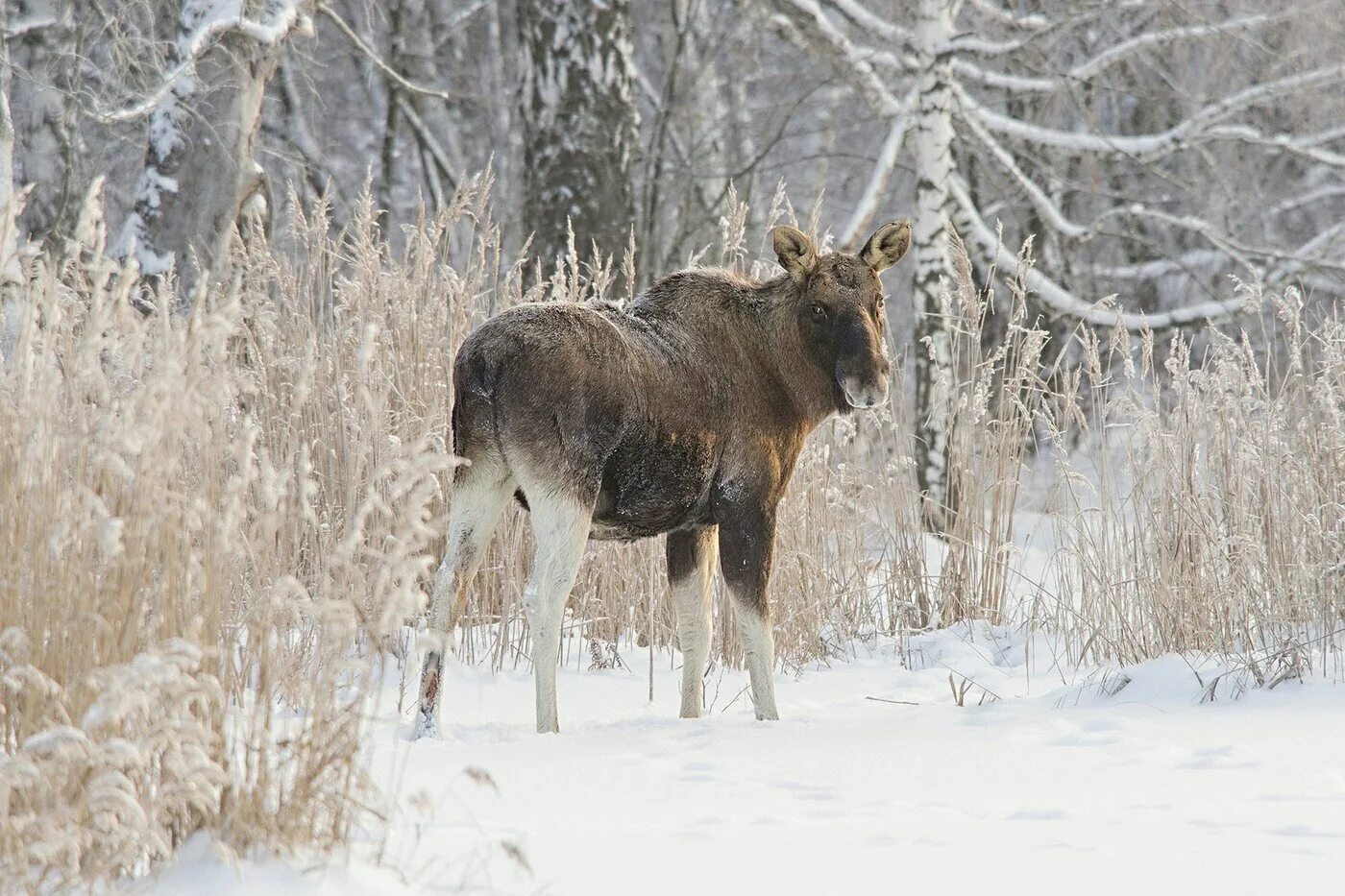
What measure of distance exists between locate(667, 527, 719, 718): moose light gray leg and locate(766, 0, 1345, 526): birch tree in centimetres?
253

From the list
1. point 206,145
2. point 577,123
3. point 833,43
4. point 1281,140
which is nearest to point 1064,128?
point 1281,140

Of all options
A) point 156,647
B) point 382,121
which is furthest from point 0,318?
point 382,121

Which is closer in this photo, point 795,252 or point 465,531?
point 465,531

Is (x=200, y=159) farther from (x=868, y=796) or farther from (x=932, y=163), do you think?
(x=868, y=796)

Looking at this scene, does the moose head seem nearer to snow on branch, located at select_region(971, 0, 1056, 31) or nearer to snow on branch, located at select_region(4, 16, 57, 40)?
snow on branch, located at select_region(971, 0, 1056, 31)

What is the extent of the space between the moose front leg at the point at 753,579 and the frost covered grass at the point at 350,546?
1.49 feet

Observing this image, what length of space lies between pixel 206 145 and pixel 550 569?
5.19 meters

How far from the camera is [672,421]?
5.04m

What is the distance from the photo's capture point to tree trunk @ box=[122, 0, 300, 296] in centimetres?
877

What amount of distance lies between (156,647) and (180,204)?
20.9 feet

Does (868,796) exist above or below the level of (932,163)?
below

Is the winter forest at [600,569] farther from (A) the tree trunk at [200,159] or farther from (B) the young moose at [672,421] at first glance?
(B) the young moose at [672,421]

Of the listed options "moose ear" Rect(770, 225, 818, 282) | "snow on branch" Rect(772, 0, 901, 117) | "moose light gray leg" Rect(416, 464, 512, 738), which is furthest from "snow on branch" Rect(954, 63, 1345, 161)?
"moose light gray leg" Rect(416, 464, 512, 738)

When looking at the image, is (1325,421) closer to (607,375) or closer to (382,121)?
(607,375)
